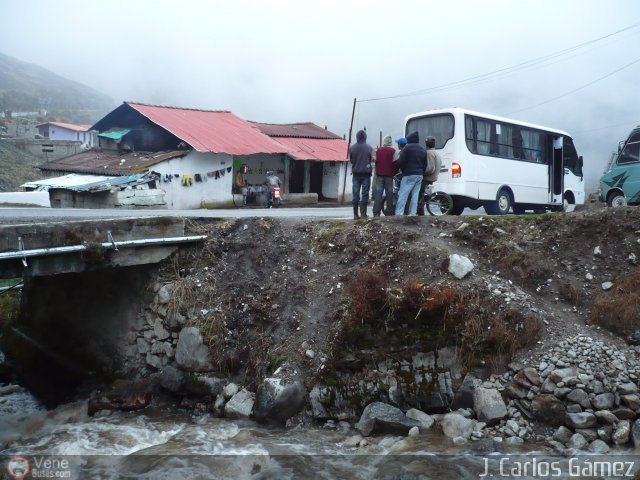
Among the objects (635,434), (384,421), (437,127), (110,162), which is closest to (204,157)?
(110,162)

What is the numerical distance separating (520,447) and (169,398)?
19.0 ft

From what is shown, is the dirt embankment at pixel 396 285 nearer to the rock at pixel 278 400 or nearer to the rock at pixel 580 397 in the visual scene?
the rock at pixel 278 400

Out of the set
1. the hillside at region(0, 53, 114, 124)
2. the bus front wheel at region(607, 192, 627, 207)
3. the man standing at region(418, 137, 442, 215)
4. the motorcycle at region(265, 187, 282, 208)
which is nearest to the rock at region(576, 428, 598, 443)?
the man standing at region(418, 137, 442, 215)

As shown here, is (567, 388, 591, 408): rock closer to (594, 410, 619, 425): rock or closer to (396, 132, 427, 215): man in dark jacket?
(594, 410, 619, 425): rock

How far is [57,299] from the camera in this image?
12836 mm

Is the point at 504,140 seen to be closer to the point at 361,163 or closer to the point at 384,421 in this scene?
the point at 361,163

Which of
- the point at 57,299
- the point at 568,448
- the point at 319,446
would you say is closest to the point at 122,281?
the point at 57,299

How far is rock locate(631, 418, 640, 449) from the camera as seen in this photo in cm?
752

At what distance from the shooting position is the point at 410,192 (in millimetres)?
12148

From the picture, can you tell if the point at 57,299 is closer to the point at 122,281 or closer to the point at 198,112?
the point at 122,281

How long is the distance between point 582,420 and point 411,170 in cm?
573

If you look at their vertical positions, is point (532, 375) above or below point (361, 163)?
below

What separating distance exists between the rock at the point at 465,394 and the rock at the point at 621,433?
73.9 inches

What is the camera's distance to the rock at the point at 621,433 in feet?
24.9
